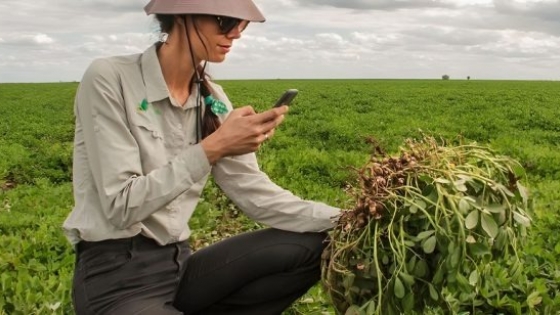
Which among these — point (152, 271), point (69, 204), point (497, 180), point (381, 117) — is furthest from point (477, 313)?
point (381, 117)

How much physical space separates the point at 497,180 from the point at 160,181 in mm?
1203

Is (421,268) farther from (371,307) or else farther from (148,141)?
(148,141)

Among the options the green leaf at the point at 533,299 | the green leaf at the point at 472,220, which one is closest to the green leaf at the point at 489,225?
the green leaf at the point at 472,220

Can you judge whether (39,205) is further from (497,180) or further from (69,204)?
(497,180)

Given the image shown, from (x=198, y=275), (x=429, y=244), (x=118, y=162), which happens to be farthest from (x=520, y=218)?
(x=118, y=162)

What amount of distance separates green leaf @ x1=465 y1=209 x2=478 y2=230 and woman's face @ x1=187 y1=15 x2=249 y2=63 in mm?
1077

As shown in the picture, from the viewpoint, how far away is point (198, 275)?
3.18 meters

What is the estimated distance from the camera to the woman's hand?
263 cm

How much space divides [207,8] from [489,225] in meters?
1.24

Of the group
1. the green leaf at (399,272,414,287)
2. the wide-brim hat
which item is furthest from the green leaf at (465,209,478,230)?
the wide-brim hat

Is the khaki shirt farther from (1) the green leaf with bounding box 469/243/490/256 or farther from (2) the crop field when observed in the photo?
(1) the green leaf with bounding box 469/243/490/256

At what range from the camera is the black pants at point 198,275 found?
2877mm

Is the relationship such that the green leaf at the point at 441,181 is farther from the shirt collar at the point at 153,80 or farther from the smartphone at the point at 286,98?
the shirt collar at the point at 153,80

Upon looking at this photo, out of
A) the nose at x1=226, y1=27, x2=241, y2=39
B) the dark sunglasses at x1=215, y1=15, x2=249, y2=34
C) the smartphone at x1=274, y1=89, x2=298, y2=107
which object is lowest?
the smartphone at x1=274, y1=89, x2=298, y2=107
